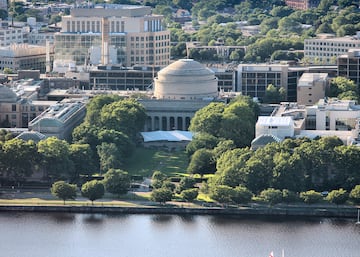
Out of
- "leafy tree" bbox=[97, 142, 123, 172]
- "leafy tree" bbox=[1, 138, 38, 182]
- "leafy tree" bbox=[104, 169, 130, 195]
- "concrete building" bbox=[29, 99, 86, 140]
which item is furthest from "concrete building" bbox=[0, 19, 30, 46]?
"leafy tree" bbox=[104, 169, 130, 195]

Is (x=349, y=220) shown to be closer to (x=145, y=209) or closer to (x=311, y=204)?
(x=311, y=204)

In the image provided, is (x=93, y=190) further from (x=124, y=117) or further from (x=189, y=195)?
(x=124, y=117)

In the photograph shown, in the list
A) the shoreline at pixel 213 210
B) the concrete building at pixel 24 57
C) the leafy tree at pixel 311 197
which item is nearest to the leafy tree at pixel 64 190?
the shoreline at pixel 213 210

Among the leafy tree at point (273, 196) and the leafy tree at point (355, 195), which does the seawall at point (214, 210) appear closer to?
the leafy tree at point (273, 196)

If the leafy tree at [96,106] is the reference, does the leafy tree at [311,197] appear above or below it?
below

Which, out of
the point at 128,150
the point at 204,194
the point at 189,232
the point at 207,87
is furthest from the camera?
the point at 207,87

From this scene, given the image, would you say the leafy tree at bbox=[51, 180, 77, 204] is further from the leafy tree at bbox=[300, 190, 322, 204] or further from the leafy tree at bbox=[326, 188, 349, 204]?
the leafy tree at bbox=[326, 188, 349, 204]

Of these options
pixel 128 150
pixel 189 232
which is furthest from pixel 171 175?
pixel 189 232
